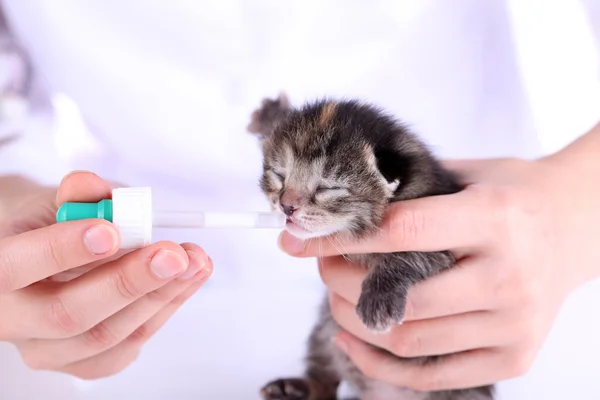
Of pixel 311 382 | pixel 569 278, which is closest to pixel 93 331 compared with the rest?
pixel 311 382

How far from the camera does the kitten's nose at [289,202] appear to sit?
1.21 metres

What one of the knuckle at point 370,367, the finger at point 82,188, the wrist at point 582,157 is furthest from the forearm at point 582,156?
the finger at point 82,188

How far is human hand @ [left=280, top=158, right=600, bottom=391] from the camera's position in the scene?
1.23 m

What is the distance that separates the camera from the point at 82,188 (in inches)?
43.1

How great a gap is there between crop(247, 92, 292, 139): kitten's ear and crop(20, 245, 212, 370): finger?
0.52 meters

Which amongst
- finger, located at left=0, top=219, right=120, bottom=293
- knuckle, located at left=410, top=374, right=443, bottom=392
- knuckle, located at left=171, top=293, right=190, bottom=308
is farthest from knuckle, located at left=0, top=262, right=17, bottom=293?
knuckle, located at left=410, top=374, right=443, bottom=392

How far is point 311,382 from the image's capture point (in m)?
1.66

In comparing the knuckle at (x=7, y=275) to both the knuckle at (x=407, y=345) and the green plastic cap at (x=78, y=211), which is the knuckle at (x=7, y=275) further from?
the knuckle at (x=407, y=345)

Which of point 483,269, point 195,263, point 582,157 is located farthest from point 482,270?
point 195,263

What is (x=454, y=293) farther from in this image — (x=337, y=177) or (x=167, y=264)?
(x=167, y=264)

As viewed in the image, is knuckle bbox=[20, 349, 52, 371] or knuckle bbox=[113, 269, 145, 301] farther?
knuckle bbox=[20, 349, 52, 371]

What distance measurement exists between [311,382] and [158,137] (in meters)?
0.91

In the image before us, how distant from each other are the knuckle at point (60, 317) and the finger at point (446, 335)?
0.62 meters

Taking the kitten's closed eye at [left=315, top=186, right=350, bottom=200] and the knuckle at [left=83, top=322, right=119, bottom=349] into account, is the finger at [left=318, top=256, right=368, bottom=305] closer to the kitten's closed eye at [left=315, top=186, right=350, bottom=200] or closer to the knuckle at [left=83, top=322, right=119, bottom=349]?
the kitten's closed eye at [left=315, top=186, right=350, bottom=200]
